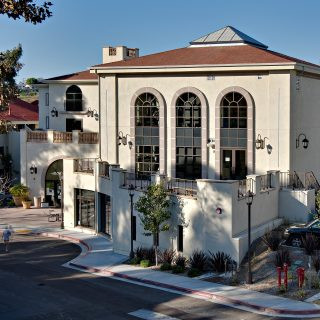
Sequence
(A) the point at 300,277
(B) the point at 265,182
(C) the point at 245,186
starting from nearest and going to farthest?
(A) the point at 300,277, (C) the point at 245,186, (B) the point at 265,182

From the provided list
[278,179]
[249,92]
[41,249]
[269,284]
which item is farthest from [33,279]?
[249,92]

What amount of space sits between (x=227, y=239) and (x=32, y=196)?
77.1 ft

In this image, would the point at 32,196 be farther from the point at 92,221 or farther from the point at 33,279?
the point at 33,279

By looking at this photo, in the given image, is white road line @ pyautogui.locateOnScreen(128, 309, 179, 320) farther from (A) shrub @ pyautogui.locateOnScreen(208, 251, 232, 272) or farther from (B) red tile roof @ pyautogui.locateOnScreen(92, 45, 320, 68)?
(B) red tile roof @ pyautogui.locateOnScreen(92, 45, 320, 68)

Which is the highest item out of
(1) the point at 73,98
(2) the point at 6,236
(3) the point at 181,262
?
(1) the point at 73,98

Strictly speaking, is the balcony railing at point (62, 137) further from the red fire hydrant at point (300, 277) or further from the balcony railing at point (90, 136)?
the red fire hydrant at point (300, 277)

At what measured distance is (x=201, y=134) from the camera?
115 feet

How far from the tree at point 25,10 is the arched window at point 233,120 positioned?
67.4 ft

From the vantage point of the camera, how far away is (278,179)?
31.4 meters

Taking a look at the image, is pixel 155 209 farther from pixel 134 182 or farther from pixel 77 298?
pixel 77 298

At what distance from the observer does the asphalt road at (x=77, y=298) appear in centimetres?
2081

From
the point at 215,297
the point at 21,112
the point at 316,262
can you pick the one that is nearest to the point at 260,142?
the point at 316,262

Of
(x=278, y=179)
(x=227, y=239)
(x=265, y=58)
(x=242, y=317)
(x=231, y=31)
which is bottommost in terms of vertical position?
(x=242, y=317)

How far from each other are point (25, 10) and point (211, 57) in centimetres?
2220
